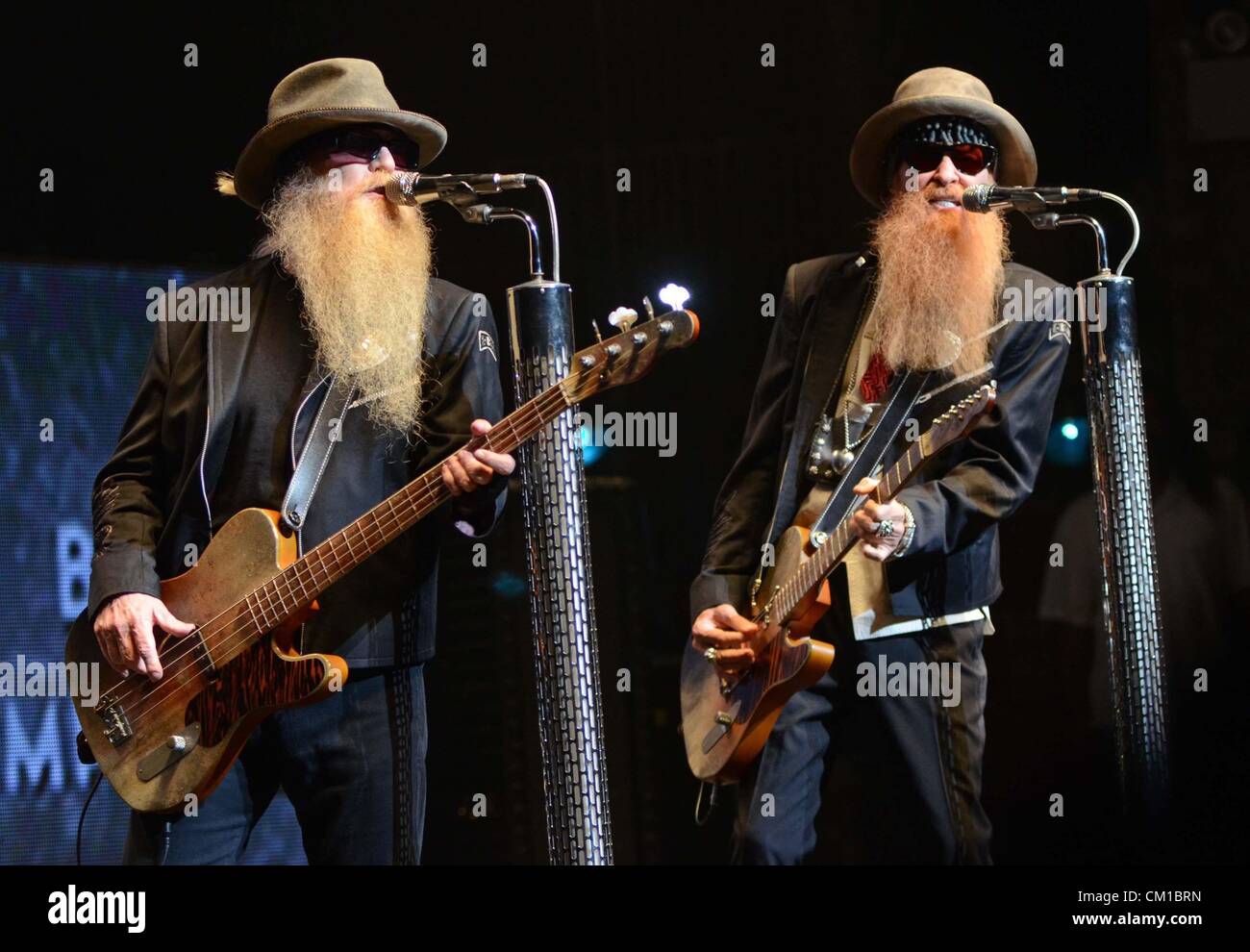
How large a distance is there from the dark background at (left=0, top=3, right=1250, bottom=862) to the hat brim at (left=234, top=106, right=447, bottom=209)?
13.6 inches

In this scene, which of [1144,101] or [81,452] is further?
[81,452]

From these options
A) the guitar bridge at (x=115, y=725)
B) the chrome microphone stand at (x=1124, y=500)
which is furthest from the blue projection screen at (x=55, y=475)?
the chrome microphone stand at (x=1124, y=500)

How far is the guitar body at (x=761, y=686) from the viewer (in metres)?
3.69

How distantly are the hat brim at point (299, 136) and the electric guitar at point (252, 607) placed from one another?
75 cm

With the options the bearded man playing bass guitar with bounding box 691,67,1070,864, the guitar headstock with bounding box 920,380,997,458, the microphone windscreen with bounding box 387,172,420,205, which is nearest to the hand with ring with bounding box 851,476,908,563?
the bearded man playing bass guitar with bounding box 691,67,1070,864

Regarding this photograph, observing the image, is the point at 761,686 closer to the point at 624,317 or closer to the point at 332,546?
the point at 624,317

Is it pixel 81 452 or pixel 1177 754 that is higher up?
pixel 81 452

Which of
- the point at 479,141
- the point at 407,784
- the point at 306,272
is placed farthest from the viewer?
the point at 479,141

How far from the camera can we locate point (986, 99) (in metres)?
3.95

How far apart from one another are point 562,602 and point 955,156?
4.72 feet

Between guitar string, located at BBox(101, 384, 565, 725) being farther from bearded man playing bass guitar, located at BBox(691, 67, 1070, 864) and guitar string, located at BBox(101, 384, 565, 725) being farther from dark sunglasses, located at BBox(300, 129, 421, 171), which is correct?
dark sunglasses, located at BBox(300, 129, 421, 171)
